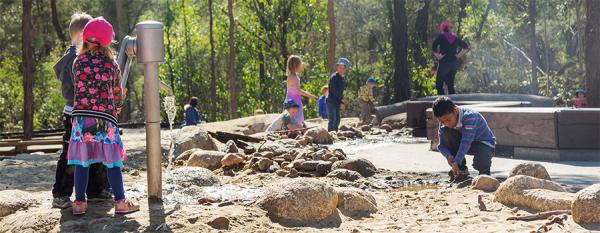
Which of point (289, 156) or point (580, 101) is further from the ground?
point (580, 101)

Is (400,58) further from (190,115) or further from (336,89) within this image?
(336,89)

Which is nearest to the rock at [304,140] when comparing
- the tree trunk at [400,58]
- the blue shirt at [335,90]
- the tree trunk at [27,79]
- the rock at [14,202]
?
the blue shirt at [335,90]

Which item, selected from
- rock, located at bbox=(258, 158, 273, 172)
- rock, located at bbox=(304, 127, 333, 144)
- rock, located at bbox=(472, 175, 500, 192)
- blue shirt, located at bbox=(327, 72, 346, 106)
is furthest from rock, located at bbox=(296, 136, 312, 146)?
rock, located at bbox=(472, 175, 500, 192)

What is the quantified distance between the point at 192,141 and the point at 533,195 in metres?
5.67

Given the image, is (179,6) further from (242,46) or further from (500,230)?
(500,230)

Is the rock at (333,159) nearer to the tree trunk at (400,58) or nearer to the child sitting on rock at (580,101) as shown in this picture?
the child sitting on rock at (580,101)

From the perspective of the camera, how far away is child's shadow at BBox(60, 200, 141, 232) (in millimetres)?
5039

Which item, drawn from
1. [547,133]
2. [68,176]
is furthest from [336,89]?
[68,176]

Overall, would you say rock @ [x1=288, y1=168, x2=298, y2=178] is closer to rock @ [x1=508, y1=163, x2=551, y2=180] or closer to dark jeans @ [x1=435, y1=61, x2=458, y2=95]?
rock @ [x1=508, y1=163, x2=551, y2=180]

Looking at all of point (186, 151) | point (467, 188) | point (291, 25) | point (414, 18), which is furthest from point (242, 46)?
point (467, 188)

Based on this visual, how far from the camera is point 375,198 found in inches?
251

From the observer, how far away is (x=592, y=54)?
1466 cm

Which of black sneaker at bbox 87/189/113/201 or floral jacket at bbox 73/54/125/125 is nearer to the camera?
floral jacket at bbox 73/54/125/125

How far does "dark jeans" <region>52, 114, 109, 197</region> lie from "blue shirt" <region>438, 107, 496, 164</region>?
10.0 feet
